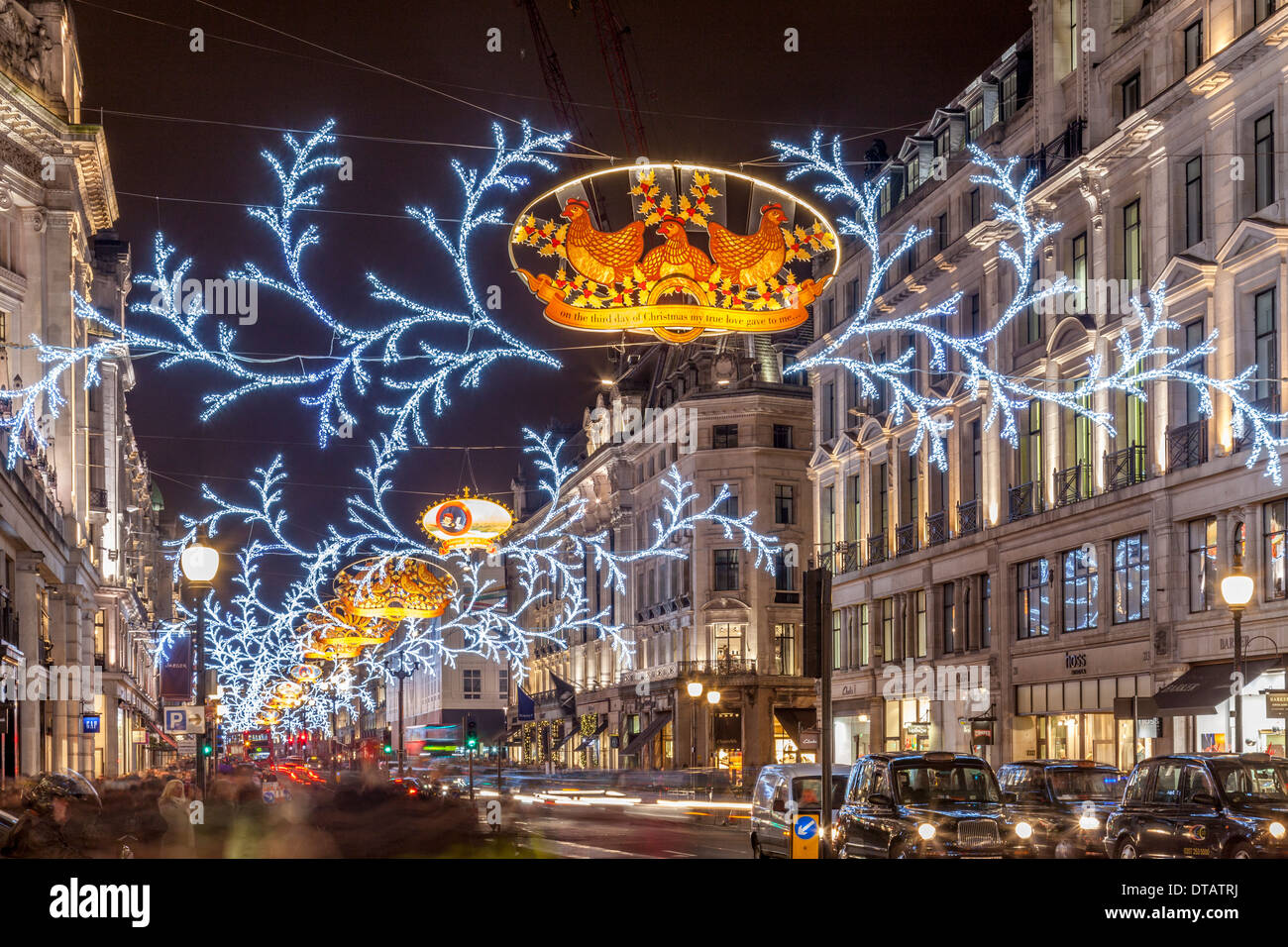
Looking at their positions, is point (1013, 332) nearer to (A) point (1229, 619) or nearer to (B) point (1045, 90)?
(B) point (1045, 90)

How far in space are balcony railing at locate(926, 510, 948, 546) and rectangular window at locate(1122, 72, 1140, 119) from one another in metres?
15.9

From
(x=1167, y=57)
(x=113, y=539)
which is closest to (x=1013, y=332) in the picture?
(x=1167, y=57)

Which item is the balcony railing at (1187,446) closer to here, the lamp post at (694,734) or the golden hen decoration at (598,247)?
the golden hen decoration at (598,247)

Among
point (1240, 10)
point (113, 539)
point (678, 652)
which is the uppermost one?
point (1240, 10)

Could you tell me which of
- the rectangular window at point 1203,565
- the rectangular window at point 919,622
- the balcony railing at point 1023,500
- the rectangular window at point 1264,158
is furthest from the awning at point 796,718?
the rectangular window at point 1264,158

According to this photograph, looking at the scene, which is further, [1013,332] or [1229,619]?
[1013,332]

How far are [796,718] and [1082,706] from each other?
3364cm

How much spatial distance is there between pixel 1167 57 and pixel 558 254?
27.0m

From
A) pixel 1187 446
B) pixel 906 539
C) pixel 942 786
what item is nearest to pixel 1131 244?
pixel 1187 446

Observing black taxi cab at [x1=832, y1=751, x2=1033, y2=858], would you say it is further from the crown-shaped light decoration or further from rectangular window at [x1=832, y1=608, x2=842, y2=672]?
rectangular window at [x1=832, y1=608, x2=842, y2=672]

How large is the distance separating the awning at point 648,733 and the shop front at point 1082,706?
38.1m

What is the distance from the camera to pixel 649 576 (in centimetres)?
9462

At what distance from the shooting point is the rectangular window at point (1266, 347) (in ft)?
123

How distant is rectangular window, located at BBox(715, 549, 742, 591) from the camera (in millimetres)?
85562
